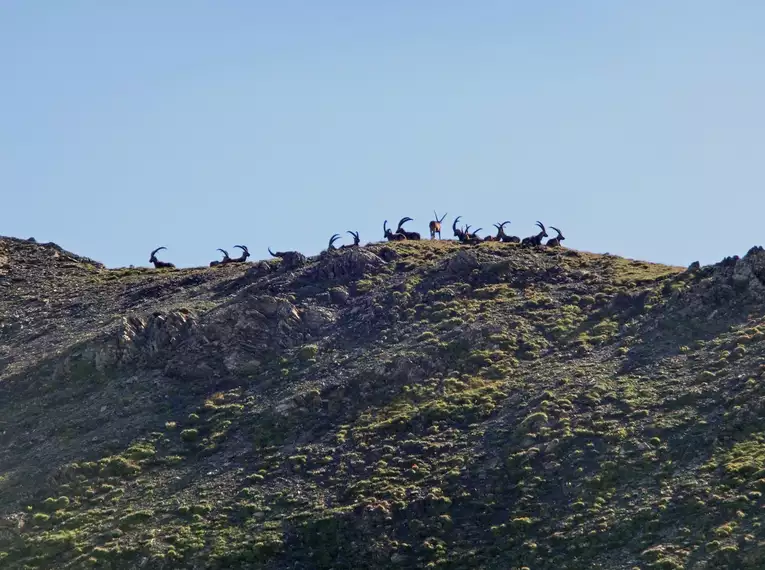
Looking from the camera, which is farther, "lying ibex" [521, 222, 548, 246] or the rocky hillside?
"lying ibex" [521, 222, 548, 246]

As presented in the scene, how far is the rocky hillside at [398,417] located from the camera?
47.5 meters

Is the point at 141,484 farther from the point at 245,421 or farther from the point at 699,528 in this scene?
the point at 699,528

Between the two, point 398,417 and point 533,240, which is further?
point 533,240

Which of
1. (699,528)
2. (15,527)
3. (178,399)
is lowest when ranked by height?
(699,528)

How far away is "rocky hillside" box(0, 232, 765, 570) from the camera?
4750 centimetres

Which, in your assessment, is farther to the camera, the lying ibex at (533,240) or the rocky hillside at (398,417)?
the lying ibex at (533,240)

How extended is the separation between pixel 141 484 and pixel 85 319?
2126cm

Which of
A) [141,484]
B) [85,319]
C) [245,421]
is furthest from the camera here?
[85,319]

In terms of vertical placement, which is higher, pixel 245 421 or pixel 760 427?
pixel 245 421

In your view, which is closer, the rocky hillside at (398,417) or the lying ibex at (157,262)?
the rocky hillside at (398,417)

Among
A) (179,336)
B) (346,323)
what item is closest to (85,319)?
(179,336)

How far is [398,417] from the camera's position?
56469mm

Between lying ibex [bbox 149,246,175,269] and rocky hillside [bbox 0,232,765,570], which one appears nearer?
rocky hillside [bbox 0,232,765,570]

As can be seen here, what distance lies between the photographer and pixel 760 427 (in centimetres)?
5006
